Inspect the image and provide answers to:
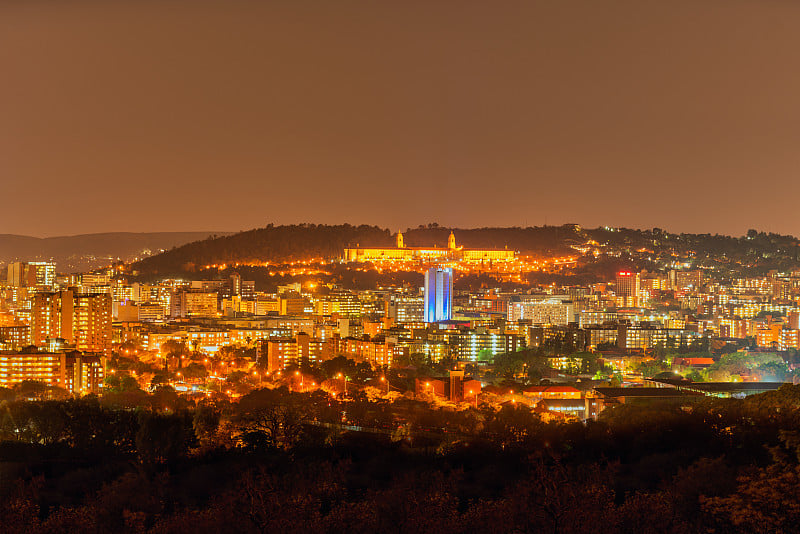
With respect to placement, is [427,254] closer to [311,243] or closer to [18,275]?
[311,243]

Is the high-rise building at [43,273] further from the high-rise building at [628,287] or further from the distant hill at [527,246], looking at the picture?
Result: the high-rise building at [628,287]

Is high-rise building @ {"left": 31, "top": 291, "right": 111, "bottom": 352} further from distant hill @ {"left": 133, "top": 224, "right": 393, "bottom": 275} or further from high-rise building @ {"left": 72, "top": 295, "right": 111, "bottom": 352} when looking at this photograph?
distant hill @ {"left": 133, "top": 224, "right": 393, "bottom": 275}

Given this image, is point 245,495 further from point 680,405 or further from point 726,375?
point 726,375

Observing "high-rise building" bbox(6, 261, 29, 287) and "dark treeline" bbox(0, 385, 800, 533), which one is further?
"high-rise building" bbox(6, 261, 29, 287)

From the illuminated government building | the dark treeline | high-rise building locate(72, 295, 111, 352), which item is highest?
the illuminated government building

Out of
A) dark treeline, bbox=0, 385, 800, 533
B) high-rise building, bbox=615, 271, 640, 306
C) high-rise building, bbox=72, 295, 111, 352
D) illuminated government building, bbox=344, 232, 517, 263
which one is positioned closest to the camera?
dark treeline, bbox=0, 385, 800, 533

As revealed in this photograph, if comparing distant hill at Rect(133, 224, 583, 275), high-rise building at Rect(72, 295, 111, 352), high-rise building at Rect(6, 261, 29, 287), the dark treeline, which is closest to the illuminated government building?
distant hill at Rect(133, 224, 583, 275)
